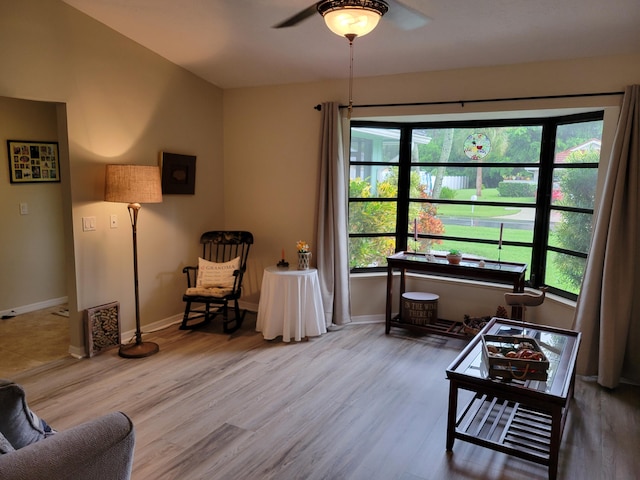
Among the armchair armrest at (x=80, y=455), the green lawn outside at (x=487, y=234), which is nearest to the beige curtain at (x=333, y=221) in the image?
the green lawn outside at (x=487, y=234)

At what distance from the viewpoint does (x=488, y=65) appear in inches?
154

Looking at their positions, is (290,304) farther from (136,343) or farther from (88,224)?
(88,224)

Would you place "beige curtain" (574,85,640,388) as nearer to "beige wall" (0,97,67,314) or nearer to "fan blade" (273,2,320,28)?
"fan blade" (273,2,320,28)

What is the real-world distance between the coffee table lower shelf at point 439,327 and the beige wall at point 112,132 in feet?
7.56

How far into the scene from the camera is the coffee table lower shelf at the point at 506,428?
2559 millimetres

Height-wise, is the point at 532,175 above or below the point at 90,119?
below

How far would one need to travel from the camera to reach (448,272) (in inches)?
168

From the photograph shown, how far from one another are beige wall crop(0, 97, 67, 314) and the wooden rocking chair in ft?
5.61

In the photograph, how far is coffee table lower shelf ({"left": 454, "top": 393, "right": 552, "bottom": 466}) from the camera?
101 inches

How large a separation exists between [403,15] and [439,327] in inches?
116

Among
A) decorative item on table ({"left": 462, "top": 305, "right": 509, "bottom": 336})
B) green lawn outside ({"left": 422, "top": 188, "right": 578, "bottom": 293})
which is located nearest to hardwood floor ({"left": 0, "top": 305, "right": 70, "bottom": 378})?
decorative item on table ({"left": 462, "top": 305, "right": 509, "bottom": 336})

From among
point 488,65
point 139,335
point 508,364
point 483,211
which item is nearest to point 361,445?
point 508,364

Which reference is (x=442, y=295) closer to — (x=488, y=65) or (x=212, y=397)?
(x=488, y=65)

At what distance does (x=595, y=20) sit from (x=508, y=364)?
2.32 meters
